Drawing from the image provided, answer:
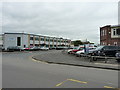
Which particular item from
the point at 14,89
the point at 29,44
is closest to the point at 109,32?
the point at 14,89

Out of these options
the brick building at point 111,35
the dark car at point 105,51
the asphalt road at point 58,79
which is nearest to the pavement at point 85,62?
the dark car at point 105,51

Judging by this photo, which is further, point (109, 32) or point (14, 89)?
point (109, 32)

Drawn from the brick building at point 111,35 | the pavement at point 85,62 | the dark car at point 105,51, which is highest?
the brick building at point 111,35

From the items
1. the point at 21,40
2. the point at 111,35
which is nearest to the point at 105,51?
the point at 111,35

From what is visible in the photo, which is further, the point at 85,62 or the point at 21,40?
the point at 21,40

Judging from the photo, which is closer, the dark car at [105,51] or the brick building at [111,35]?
the dark car at [105,51]

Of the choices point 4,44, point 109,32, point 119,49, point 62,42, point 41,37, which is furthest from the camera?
point 62,42

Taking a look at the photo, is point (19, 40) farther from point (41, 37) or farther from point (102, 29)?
point (102, 29)

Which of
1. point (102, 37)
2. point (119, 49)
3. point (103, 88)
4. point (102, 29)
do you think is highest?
point (102, 29)

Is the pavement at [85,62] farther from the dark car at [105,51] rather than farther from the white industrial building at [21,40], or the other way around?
the white industrial building at [21,40]

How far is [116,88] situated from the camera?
4746 millimetres

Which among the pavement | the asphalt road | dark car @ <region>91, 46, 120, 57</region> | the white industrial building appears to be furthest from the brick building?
the white industrial building

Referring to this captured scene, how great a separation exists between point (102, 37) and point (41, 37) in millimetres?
55222

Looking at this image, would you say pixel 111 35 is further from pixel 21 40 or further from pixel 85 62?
pixel 21 40
